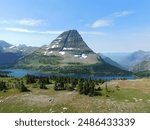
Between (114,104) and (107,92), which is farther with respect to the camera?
(107,92)

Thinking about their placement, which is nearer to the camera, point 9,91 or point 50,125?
point 50,125

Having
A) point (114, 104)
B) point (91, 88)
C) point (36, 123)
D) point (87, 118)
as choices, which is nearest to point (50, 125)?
point (36, 123)

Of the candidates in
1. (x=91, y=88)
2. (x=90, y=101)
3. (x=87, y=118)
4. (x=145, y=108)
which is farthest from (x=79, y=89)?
(x=87, y=118)

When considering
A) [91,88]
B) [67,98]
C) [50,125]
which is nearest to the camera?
[50,125]

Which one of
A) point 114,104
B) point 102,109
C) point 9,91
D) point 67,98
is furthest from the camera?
point 9,91

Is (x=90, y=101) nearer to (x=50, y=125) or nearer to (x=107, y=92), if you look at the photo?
(x=107, y=92)

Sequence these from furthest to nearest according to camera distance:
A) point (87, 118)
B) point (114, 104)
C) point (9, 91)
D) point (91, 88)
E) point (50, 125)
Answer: point (9, 91) < point (91, 88) < point (114, 104) < point (87, 118) < point (50, 125)

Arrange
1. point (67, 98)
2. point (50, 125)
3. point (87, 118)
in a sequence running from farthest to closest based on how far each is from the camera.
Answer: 1. point (67, 98)
2. point (87, 118)
3. point (50, 125)

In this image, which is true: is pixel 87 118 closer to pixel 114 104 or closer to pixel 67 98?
pixel 114 104
